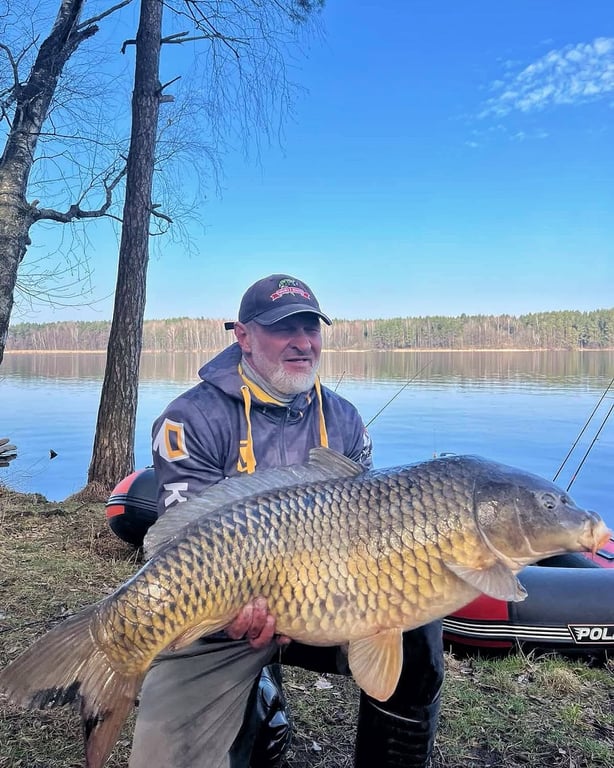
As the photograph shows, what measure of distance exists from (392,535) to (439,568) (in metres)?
0.14

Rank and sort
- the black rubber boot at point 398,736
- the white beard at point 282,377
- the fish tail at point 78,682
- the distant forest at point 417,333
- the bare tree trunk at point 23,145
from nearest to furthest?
the fish tail at point 78,682 < the black rubber boot at point 398,736 < the white beard at point 282,377 < the bare tree trunk at point 23,145 < the distant forest at point 417,333

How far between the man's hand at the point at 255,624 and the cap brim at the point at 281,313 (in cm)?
105

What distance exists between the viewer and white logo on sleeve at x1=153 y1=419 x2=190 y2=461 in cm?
206

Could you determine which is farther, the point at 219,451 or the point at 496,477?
the point at 219,451

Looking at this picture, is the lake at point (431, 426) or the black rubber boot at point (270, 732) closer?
the black rubber boot at point (270, 732)

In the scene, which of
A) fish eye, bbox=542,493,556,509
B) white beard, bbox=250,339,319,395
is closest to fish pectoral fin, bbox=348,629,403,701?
fish eye, bbox=542,493,556,509

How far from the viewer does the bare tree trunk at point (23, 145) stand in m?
5.27

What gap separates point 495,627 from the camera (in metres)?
3.12

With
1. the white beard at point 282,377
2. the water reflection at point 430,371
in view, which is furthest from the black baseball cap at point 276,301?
the water reflection at point 430,371

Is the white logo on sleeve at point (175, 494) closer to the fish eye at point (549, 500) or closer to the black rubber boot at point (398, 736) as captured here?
the black rubber boot at point (398, 736)

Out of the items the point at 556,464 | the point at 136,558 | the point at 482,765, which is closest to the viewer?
the point at 482,765

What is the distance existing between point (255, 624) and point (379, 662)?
33 centimetres

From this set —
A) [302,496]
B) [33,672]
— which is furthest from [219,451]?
[33,672]

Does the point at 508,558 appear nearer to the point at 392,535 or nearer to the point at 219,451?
the point at 392,535
